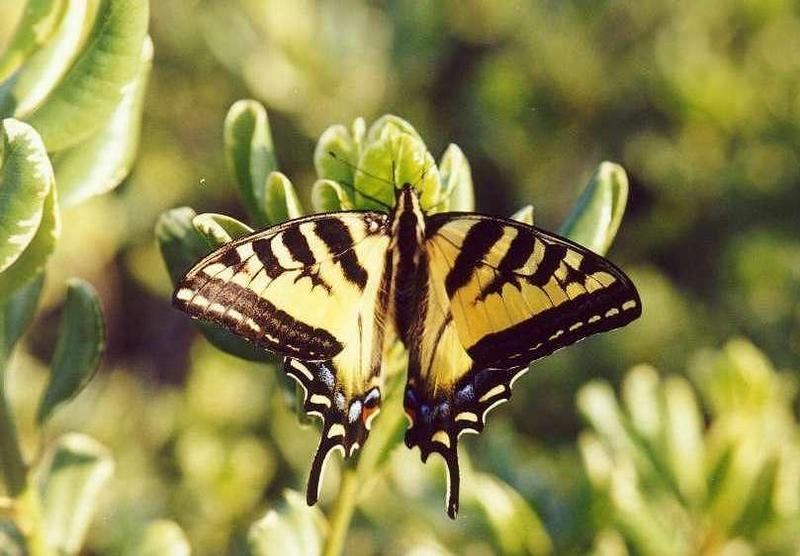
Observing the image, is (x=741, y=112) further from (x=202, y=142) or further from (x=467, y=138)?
(x=202, y=142)

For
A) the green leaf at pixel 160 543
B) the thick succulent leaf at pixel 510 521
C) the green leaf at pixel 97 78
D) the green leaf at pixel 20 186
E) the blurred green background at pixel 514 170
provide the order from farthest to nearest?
the blurred green background at pixel 514 170
the thick succulent leaf at pixel 510 521
the green leaf at pixel 160 543
the green leaf at pixel 97 78
the green leaf at pixel 20 186

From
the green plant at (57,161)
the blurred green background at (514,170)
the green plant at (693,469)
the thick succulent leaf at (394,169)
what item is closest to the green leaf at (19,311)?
the green plant at (57,161)

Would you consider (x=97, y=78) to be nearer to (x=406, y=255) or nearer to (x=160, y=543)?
(x=406, y=255)

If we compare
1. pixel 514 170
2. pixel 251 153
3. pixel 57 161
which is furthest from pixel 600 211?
pixel 514 170

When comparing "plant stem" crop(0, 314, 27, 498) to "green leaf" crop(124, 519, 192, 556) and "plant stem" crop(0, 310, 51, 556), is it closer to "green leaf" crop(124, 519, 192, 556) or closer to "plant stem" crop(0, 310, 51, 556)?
"plant stem" crop(0, 310, 51, 556)

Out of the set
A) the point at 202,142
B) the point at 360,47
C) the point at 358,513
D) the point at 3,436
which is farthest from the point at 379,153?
the point at 202,142

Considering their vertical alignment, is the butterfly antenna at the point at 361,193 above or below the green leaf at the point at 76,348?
above

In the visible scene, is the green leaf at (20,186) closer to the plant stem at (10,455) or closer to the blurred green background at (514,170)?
the plant stem at (10,455)
